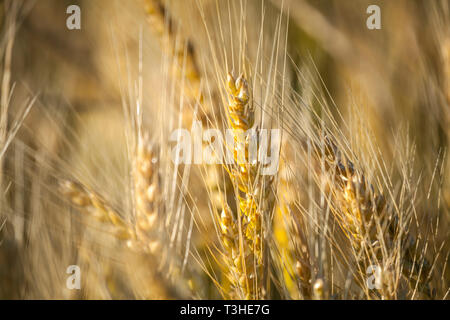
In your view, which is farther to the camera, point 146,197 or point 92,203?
point 92,203

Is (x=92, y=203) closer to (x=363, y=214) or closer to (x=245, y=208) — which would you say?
(x=245, y=208)

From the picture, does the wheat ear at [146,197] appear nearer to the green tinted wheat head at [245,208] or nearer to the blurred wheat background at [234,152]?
the blurred wheat background at [234,152]

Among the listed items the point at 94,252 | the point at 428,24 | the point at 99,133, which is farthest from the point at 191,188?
the point at 428,24

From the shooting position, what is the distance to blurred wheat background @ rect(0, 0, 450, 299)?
0.54m

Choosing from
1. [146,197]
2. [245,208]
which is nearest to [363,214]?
[245,208]

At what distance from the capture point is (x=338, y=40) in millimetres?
1002

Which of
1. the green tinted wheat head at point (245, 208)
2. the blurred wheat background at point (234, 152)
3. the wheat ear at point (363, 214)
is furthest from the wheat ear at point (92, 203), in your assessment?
the wheat ear at point (363, 214)

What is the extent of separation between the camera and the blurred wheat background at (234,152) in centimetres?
54

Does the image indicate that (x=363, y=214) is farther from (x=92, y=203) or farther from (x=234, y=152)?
(x=92, y=203)

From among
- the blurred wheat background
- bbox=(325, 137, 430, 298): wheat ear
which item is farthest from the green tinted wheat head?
bbox=(325, 137, 430, 298): wheat ear

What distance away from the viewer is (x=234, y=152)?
1.73ft

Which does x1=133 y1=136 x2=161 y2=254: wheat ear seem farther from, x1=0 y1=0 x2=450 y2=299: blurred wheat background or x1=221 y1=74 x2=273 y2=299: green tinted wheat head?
x1=221 y1=74 x2=273 y2=299: green tinted wheat head
